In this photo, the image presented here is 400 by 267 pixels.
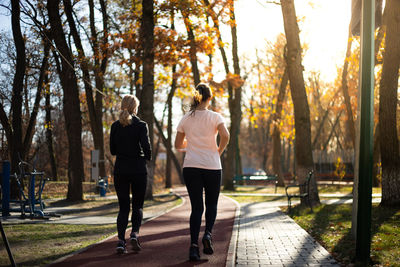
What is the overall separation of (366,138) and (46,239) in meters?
5.23

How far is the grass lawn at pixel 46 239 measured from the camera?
6574 mm

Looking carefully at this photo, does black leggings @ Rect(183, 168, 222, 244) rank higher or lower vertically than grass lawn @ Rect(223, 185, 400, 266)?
higher

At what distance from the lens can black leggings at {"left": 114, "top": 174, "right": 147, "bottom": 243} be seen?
22.0 ft

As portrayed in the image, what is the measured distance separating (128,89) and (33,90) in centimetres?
879

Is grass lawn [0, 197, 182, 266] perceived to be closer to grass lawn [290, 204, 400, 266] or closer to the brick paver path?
the brick paver path

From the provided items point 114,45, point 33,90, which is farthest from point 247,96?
point 114,45

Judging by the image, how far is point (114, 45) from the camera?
65.4 ft

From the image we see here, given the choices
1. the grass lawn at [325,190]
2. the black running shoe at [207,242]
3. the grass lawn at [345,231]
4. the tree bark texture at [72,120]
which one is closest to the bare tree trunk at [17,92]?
the tree bark texture at [72,120]

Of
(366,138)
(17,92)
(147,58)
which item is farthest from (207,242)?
(147,58)

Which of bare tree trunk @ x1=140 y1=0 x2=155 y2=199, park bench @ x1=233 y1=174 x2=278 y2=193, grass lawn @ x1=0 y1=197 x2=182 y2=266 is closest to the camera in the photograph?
grass lawn @ x1=0 y1=197 x2=182 y2=266

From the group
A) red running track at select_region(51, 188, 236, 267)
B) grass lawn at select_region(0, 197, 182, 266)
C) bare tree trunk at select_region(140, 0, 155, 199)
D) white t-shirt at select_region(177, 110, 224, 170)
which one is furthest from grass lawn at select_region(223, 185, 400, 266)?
bare tree trunk at select_region(140, 0, 155, 199)

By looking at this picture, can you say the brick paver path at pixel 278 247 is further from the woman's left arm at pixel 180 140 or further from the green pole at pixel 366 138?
the woman's left arm at pixel 180 140

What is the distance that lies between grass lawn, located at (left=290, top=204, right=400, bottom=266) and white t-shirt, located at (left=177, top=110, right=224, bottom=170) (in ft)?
7.12

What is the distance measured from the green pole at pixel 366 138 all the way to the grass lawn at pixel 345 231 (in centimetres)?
31
